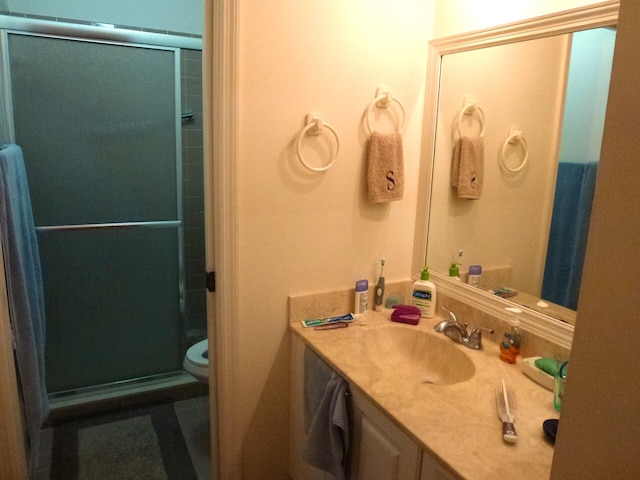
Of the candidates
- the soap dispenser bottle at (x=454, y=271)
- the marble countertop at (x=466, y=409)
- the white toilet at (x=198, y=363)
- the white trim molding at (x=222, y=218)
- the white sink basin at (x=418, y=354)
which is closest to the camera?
the marble countertop at (x=466, y=409)

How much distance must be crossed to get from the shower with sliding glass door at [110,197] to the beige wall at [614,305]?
243 centimetres

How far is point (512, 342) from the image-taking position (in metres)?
1.55

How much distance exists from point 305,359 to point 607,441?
3.76ft

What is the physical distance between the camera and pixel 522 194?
1.67 metres

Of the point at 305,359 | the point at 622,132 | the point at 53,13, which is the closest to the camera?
the point at 622,132

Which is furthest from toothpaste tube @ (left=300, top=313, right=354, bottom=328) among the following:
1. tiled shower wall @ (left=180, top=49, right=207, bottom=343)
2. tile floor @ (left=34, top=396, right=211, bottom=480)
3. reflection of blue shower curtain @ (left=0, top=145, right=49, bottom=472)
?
tiled shower wall @ (left=180, top=49, right=207, bottom=343)

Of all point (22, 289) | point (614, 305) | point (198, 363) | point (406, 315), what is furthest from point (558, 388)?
point (22, 289)

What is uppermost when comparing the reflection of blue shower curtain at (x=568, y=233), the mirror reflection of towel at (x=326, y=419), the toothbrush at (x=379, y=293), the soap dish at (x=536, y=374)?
the reflection of blue shower curtain at (x=568, y=233)

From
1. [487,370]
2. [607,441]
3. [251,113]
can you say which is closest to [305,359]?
[487,370]

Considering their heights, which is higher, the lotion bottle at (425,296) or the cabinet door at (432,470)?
the lotion bottle at (425,296)

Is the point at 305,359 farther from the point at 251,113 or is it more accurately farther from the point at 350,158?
the point at 251,113

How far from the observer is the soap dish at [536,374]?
4.53ft

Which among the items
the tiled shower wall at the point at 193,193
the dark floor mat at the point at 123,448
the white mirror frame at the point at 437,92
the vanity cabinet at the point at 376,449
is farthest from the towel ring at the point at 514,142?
the dark floor mat at the point at 123,448

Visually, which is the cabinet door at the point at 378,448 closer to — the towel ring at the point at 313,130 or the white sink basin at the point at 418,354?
the white sink basin at the point at 418,354
